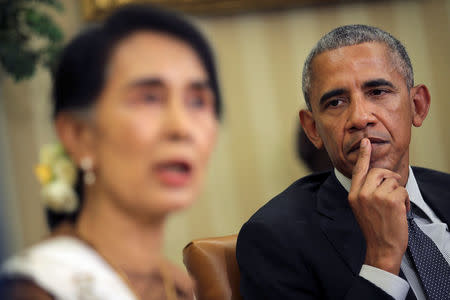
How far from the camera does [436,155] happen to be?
3.45m

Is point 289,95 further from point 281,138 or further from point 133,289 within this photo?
point 133,289

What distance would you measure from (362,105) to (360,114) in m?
0.03

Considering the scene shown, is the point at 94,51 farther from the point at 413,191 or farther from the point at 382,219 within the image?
the point at 413,191

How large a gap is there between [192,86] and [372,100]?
92 centimetres

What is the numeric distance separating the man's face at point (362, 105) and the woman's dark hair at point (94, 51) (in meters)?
0.85

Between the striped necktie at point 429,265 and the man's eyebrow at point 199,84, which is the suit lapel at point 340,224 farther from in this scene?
the man's eyebrow at point 199,84

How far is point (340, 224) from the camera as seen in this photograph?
1.51 m

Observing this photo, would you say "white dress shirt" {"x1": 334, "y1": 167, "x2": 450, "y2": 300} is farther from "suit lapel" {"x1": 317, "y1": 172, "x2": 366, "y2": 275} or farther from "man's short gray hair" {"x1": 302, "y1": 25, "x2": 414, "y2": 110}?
"man's short gray hair" {"x1": 302, "y1": 25, "x2": 414, "y2": 110}

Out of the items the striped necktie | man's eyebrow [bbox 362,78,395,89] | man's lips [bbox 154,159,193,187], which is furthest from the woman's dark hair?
the striped necktie

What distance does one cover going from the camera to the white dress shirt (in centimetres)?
127

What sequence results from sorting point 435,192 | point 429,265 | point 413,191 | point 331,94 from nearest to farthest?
point 429,265, point 331,94, point 413,191, point 435,192

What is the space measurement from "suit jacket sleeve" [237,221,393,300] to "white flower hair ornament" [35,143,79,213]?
0.83 meters

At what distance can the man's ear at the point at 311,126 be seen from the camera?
66.4 inches

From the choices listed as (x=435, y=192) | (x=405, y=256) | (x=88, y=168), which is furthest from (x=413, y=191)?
(x=88, y=168)
